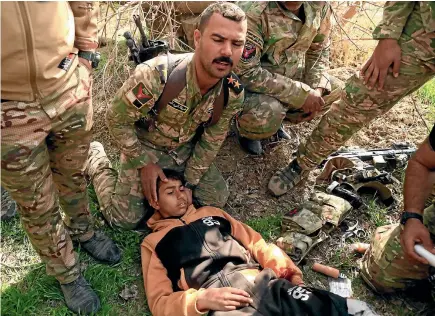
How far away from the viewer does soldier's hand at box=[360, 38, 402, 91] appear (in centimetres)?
314

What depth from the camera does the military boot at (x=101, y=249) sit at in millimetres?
3320

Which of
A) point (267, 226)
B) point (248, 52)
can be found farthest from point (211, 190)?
point (248, 52)

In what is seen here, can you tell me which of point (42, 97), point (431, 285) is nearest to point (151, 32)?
point (42, 97)

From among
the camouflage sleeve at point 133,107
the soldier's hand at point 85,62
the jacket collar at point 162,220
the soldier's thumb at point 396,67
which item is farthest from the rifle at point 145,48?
the soldier's thumb at point 396,67

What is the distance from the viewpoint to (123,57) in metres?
4.77

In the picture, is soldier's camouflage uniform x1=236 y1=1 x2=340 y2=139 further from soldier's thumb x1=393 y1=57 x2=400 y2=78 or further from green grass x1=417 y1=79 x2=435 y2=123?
green grass x1=417 y1=79 x2=435 y2=123

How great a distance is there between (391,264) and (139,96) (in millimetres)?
2100

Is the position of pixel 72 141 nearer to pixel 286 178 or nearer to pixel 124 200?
pixel 124 200

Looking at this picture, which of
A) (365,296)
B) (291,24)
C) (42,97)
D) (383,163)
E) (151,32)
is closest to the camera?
(42,97)

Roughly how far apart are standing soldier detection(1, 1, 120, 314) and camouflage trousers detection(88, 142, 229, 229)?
1.73 feet

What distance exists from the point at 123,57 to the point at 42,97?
262 centimetres

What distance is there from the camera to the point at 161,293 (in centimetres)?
289

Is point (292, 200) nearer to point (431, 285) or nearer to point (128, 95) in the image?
point (431, 285)

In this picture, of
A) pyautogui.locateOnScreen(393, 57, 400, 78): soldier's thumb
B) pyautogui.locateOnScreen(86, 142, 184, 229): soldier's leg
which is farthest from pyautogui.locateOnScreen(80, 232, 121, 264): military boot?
pyautogui.locateOnScreen(393, 57, 400, 78): soldier's thumb
